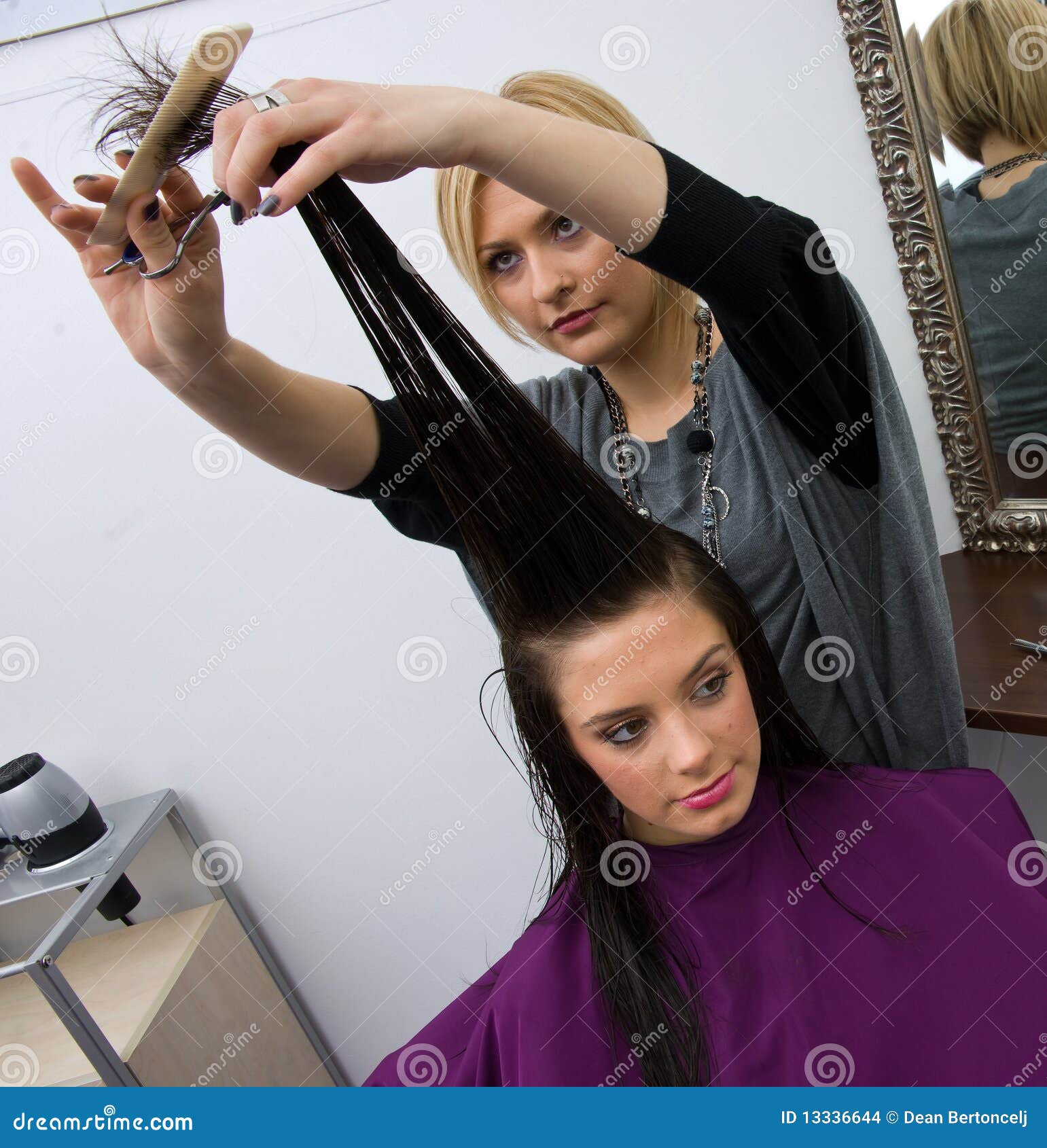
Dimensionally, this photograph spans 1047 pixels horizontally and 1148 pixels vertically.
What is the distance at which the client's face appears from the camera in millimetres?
890

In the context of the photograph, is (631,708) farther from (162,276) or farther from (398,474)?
(162,276)

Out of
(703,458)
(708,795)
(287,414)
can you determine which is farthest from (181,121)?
(708,795)

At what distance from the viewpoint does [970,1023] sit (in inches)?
38.1

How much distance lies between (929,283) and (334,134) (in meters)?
1.19

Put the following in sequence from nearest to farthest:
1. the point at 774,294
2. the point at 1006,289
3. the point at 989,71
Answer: the point at 774,294
the point at 989,71
the point at 1006,289

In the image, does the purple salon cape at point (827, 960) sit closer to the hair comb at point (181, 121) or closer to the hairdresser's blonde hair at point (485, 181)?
the hairdresser's blonde hair at point (485, 181)

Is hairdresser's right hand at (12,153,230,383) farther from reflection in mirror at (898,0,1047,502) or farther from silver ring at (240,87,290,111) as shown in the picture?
reflection in mirror at (898,0,1047,502)

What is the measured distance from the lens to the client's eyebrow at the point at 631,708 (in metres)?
0.89

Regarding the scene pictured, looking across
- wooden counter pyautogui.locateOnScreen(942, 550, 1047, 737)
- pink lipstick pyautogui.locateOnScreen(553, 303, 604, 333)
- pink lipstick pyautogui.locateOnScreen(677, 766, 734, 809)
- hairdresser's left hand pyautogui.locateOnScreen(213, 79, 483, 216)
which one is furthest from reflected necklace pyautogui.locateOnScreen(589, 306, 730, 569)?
wooden counter pyautogui.locateOnScreen(942, 550, 1047, 737)

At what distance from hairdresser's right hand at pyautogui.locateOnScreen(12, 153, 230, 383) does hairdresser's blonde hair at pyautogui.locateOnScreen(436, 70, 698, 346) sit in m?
0.31

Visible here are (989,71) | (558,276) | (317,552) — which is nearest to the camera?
(558,276)

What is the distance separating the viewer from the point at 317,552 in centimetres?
172

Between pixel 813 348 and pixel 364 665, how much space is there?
1152mm
